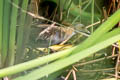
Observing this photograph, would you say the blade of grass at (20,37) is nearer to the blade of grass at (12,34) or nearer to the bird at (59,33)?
the blade of grass at (12,34)

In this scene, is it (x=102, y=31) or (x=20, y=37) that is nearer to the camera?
(x=102, y=31)

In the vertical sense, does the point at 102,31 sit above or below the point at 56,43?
above

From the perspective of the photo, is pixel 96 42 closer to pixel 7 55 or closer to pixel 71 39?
pixel 7 55

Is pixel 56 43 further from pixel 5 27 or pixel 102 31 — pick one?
pixel 102 31

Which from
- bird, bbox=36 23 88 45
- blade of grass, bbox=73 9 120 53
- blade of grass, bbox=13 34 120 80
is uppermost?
blade of grass, bbox=73 9 120 53

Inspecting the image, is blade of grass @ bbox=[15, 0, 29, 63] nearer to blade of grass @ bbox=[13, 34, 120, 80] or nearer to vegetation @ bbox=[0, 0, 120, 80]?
vegetation @ bbox=[0, 0, 120, 80]

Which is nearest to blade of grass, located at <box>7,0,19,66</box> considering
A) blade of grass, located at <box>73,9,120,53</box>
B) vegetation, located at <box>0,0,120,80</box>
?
vegetation, located at <box>0,0,120,80</box>

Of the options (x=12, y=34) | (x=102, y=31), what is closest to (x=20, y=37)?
(x=12, y=34)

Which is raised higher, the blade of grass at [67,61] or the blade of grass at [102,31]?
the blade of grass at [102,31]

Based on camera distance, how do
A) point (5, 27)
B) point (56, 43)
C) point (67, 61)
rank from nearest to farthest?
1. point (67, 61)
2. point (5, 27)
3. point (56, 43)

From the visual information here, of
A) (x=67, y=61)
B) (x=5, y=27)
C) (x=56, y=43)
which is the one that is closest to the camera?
(x=67, y=61)

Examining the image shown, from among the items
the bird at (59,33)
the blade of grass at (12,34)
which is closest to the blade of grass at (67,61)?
the blade of grass at (12,34)
